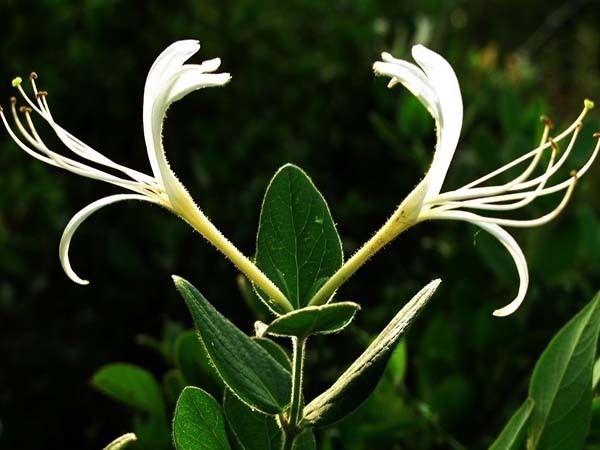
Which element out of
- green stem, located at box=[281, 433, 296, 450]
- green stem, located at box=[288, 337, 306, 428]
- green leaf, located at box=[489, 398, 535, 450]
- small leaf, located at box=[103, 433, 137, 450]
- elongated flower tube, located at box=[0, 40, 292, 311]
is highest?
elongated flower tube, located at box=[0, 40, 292, 311]

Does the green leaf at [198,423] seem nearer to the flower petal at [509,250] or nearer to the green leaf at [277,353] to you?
the green leaf at [277,353]

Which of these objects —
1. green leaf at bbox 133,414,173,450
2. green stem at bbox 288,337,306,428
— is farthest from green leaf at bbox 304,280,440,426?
green leaf at bbox 133,414,173,450

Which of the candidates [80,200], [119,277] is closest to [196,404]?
[119,277]

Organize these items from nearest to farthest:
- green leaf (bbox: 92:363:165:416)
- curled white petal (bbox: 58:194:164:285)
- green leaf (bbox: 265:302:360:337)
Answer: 1. green leaf (bbox: 265:302:360:337)
2. curled white petal (bbox: 58:194:164:285)
3. green leaf (bbox: 92:363:165:416)

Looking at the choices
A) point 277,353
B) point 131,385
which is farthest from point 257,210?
point 277,353

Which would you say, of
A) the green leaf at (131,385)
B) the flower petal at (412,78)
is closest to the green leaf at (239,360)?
the flower petal at (412,78)

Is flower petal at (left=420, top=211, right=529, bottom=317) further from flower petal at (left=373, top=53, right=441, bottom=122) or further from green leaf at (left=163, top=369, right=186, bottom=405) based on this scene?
green leaf at (left=163, top=369, right=186, bottom=405)
